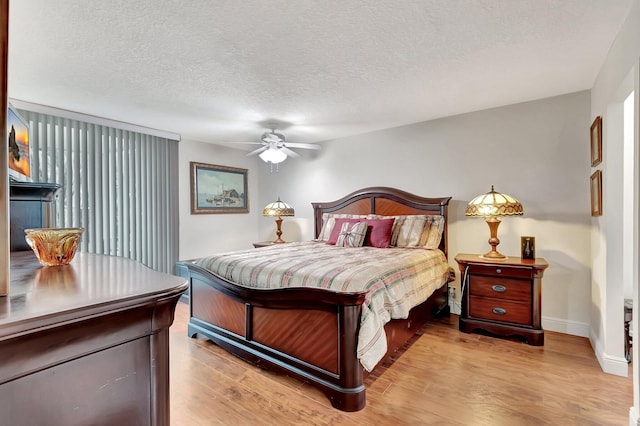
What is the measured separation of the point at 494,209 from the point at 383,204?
1492 mm

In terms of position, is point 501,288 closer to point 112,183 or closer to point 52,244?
point 52,244

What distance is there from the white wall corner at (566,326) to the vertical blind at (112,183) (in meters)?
4.83

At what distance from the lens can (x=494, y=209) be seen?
3.09 m

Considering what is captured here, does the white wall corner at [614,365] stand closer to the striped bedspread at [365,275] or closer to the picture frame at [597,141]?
the striped bedspread at [365,275]

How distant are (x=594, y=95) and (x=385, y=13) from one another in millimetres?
2422

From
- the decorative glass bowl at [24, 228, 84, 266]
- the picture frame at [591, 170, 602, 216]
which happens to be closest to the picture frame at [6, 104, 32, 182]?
the decorative glass bowl at [24, 228, 84, 266]

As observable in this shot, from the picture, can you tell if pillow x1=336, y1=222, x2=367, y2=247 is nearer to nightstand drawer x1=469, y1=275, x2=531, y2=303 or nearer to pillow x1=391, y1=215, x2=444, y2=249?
pillow x1=391, y1=215, x2=444, y2=249

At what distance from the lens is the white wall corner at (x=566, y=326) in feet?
10.0

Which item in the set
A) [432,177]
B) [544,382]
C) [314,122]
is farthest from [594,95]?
[314,122]

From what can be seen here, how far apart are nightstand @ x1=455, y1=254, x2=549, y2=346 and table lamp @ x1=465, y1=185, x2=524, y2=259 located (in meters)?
0.20

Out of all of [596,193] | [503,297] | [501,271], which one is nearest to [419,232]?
[501,271]

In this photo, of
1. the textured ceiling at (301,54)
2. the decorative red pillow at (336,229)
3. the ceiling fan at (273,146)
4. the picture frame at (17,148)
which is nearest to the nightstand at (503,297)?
the decorative red pillow at (336,229)

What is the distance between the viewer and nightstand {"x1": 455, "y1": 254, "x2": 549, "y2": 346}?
113 inches

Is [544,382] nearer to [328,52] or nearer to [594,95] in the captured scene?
[594,95]
